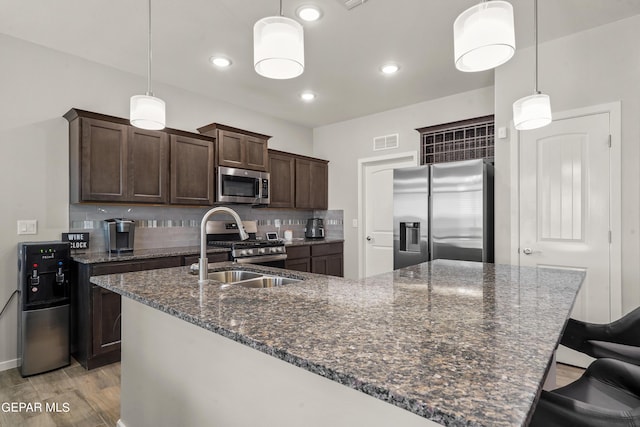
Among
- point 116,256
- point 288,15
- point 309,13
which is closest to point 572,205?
point 309,13

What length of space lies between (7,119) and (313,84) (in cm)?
281

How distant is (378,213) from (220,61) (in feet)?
9.52

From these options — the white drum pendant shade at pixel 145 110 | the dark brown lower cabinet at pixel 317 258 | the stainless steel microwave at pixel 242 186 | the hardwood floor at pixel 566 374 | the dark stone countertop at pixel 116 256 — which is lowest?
the hardwood floor at pixel 566 374

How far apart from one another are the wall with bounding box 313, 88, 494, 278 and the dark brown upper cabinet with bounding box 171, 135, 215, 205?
Result: 216 centimetres

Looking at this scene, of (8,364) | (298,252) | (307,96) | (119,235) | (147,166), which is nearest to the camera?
(8,364)

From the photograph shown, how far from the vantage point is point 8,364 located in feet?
9.20

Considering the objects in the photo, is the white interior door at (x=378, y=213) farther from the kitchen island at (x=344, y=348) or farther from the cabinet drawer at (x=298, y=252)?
the kitchen island at (x=344, y=348)

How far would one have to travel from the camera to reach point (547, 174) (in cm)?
299

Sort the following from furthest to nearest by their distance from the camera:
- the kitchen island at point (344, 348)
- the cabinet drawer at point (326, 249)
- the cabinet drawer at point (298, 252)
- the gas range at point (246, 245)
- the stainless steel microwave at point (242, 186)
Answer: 1. the cabinet drawer at point (326, 249)
2. the cabinet drawer at point (298, 252)
3. the stainless steel microwave at point (242, 186)
4. the gas range at point (246, 245)
5. the kitchen island at point (344, 348)

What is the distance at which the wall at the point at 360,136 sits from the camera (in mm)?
4156

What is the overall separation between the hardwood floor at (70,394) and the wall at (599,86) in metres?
1.11

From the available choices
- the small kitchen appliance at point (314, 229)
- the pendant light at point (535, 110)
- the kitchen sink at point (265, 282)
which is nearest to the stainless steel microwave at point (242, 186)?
the small kitchen appliance at point (314, 229)

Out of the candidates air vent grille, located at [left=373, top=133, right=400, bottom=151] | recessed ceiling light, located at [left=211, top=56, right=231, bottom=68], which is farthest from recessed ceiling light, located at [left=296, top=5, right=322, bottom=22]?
air vent grille, located at [left=373, top=133, right=400, bottom=151]

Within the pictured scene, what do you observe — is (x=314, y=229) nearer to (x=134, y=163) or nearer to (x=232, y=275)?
(x=134, y=163)
